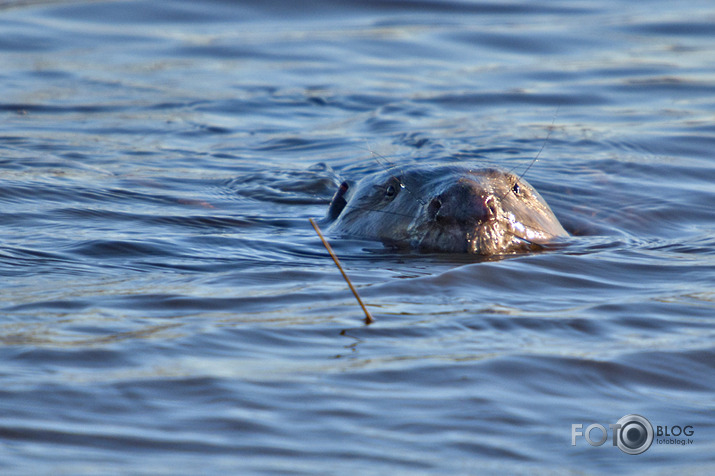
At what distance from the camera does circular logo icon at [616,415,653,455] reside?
108 inches

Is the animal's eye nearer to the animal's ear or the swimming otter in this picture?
the swimming otter

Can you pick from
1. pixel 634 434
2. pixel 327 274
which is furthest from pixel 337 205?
pixel 634 434

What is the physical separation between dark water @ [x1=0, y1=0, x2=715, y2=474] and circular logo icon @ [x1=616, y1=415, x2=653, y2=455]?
4 cm

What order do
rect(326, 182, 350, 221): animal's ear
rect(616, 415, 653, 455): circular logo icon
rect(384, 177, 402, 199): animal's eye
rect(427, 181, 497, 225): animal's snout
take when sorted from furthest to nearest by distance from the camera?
rect(326, 182, 350, 221): animal's ear < rect(384, 177, 402, 199): animal's eye < rect(427, 181, 497, 225): animal's snout < rect(616, 415, 653, 455): circular logo icon

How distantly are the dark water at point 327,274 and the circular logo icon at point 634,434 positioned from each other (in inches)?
1.7

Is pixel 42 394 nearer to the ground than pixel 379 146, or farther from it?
farther from it

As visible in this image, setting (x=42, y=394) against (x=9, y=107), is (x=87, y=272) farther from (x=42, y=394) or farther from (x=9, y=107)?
(x=9, y=107)

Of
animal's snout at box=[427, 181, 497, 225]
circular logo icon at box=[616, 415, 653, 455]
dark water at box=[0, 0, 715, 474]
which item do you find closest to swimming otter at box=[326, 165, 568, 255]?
animal's snout at box=[427, 181, 497, 225]

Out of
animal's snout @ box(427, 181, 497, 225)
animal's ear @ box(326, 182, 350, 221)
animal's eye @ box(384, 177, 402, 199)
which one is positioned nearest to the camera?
animal's snout @ box(427, 181, 497, 225)

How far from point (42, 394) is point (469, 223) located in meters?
2.55

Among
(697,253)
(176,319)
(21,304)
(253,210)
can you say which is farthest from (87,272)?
(697,253)

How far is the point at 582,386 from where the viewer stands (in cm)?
316

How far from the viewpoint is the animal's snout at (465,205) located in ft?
16.0

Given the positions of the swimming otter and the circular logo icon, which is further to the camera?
the swimming otter
